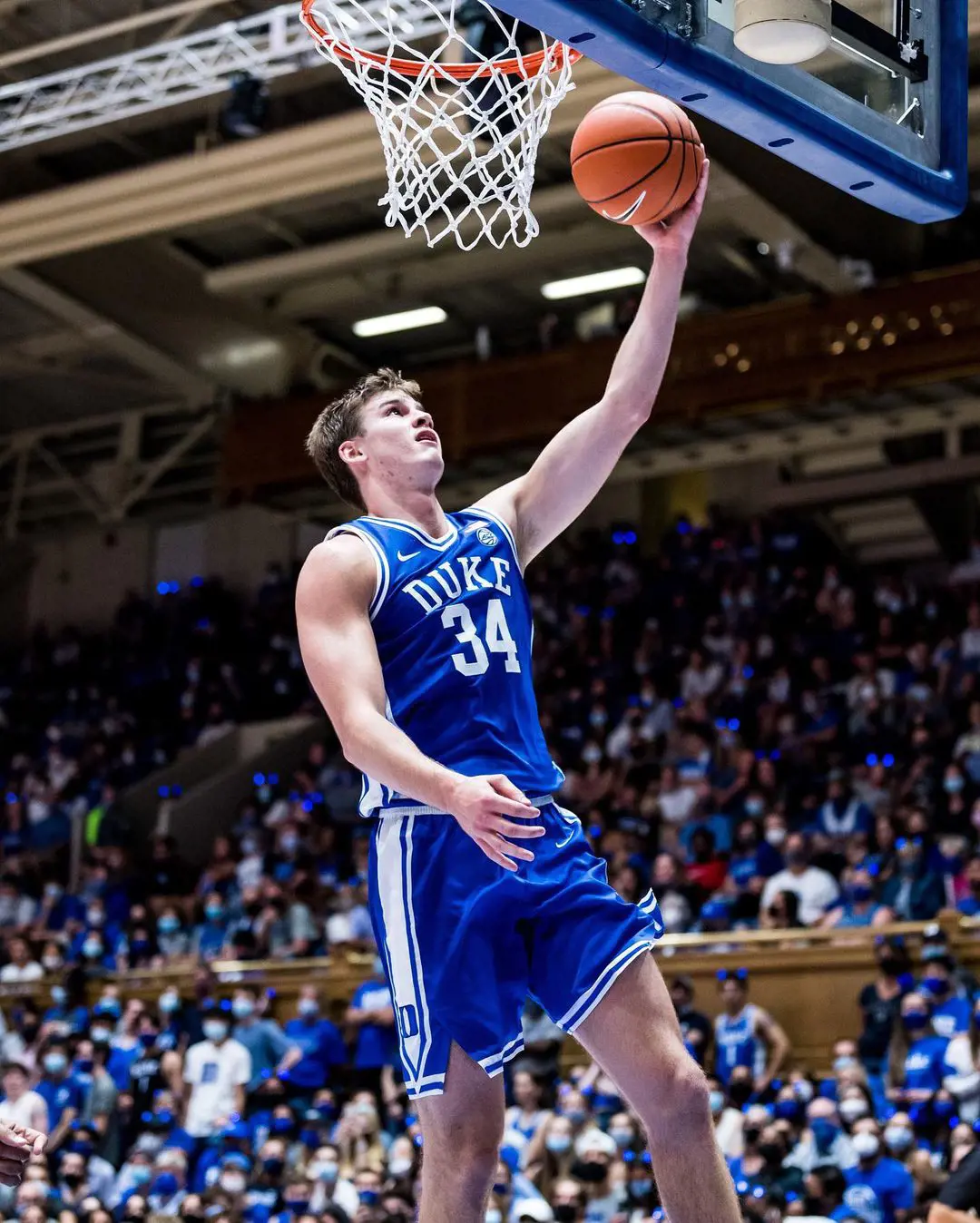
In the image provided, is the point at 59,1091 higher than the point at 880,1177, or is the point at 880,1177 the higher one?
the point at 59,1091

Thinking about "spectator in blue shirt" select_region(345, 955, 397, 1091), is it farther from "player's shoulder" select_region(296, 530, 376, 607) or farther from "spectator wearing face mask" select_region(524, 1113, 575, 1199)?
"player's shoulder" select_region(296, 530, 376, 607)

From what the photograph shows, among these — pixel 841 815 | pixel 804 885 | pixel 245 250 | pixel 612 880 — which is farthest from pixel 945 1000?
pixel 245 250

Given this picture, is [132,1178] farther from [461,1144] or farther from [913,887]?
[461,1144]

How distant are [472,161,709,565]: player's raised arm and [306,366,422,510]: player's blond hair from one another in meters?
0.33

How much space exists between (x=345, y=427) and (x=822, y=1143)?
6737mm

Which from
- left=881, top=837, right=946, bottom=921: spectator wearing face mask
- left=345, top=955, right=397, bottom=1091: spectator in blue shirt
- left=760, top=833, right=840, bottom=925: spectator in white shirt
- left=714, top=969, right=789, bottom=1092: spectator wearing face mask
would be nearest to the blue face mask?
left=714, top=969, right=789, bottom=1092: spectator wearing face mask

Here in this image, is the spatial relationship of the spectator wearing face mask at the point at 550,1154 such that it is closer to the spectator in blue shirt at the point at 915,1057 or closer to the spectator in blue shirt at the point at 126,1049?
the spectator in blue shirt at the point at 915,1057

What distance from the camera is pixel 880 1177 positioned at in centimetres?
920

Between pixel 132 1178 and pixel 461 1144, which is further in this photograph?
pixel 132 1178

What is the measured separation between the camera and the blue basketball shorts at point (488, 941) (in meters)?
3.66

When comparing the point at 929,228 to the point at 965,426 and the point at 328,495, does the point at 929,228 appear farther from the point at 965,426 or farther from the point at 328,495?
the point at 328,495

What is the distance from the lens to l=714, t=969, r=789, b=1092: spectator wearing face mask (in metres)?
11.4

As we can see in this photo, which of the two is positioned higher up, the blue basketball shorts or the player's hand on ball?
the blue basketball shorts

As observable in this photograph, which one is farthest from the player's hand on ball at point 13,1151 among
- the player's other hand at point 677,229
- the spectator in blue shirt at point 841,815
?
the spectator in blue shirt at point 841,815
